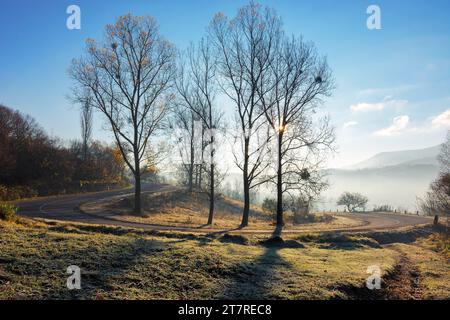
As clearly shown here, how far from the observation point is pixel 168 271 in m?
9.23

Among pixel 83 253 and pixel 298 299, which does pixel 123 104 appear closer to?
pixel 83 253

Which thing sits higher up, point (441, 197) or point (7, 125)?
point (7, 125)

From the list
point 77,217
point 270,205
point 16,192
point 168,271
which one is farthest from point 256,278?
point 16,192

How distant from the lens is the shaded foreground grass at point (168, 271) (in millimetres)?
Answer: 7512

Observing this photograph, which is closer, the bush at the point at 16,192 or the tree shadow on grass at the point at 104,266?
the tree shadow on grass at the point at 104,266

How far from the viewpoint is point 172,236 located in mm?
17719

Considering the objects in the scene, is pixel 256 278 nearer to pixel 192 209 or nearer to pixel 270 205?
pixel 270 205

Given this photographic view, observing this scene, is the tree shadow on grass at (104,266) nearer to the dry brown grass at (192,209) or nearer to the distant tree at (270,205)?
the dry brown grass at (192,209)

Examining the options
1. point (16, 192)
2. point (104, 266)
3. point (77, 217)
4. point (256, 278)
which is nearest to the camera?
point (104, 266)

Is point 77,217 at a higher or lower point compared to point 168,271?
lower

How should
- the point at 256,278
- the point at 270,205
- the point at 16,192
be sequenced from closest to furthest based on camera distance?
the point at 256,278 < the point at 16,192 < the point at 270,205

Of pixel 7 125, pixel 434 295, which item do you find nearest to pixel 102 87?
pixel 434 295

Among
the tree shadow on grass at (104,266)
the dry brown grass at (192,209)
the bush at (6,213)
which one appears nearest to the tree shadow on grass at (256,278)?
the tree shadow on grass at (104,266)
